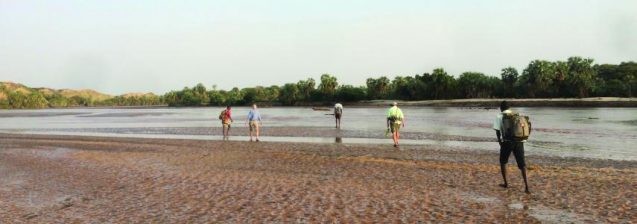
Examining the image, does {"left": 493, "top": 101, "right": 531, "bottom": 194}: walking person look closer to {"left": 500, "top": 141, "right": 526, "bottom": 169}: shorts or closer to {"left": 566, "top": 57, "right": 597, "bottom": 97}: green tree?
{"left": 500, "top": 141, "right": 526, "bottom": 169}: shorts

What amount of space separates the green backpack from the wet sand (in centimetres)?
143

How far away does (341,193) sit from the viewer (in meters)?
13.1

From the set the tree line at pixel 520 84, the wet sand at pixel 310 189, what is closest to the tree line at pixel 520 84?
the tree line at pixel 520 84

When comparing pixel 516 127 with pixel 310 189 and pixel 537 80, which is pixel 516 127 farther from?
pixel 537 80

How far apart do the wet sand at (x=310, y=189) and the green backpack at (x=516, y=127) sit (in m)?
1.43

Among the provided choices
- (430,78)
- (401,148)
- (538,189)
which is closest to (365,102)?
(430,78)

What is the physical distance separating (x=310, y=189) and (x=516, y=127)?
5500 mm

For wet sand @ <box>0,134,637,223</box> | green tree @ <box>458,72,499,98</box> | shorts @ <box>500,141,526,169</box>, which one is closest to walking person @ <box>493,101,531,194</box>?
shorts @ <box>500,141,526,169</box>

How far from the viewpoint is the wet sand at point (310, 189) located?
424 inches

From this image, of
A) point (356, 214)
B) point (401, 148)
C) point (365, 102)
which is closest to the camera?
point (356, 214)

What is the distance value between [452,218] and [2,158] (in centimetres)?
2173

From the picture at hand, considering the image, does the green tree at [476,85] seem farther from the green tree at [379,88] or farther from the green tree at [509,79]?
the green tree at [379,88]

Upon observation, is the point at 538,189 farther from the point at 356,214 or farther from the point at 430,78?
the point at 430,78

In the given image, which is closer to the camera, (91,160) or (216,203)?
(216,203)
